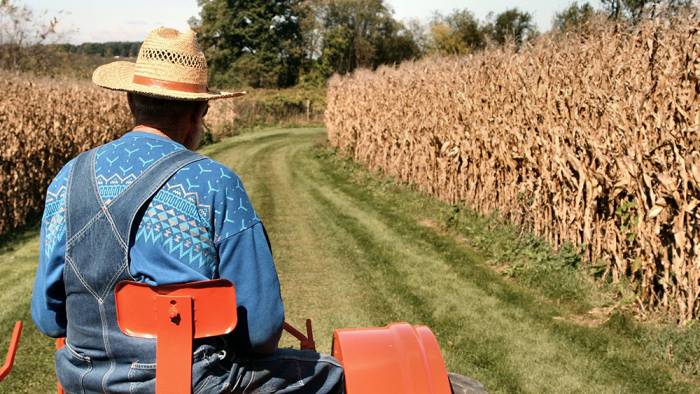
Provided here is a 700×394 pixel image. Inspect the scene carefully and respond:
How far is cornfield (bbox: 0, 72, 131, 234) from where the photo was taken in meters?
10.1

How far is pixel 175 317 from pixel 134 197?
1.25 ft

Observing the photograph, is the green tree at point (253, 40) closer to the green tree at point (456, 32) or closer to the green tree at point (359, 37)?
the green tree at point (359, 37)

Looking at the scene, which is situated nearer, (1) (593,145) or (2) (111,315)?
(2) (111,315)

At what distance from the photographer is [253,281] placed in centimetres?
206

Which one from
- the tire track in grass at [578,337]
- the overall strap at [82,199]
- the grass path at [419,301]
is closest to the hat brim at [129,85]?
the overall strap at [82,199]

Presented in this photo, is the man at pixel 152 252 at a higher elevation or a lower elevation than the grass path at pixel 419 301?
higher

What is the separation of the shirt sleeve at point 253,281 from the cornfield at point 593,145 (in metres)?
3.98

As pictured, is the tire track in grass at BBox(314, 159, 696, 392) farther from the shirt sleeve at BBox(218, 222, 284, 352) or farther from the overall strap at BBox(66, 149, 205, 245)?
the overall strap at BBox(66, 149, 205, 245)

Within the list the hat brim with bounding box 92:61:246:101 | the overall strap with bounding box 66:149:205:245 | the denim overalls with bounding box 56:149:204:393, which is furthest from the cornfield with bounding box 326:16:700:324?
the denim overalls with bounding box 56:149:204:393

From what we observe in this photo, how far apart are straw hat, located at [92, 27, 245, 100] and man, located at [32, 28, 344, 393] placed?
0.04 ft

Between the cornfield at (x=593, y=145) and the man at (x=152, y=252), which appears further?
the cornfield at (x=593, y=145)

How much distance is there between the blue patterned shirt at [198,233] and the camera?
2.02 m

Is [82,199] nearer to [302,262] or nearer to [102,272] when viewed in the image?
[102,272]

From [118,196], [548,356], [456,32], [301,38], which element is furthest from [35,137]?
[301,38]
